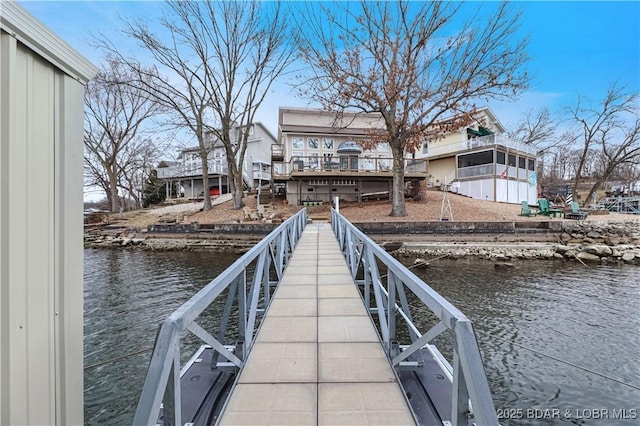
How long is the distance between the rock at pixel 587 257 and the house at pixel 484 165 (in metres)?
11.9

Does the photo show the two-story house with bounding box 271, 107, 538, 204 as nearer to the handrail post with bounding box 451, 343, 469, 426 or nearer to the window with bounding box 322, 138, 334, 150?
the window with bounding box 322, 138, 334, 150

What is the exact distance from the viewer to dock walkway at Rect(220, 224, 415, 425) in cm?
215

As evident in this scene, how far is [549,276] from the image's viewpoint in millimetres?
10492

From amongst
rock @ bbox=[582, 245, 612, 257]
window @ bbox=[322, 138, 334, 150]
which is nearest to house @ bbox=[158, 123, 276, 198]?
window @ bbox=[322, 138, 334, 150]

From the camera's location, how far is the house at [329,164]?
20.8m

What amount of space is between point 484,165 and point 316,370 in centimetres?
2735

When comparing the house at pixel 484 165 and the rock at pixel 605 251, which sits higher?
the house at pixel 484 165

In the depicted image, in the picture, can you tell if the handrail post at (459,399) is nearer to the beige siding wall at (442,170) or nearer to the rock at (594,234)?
the rock at (594,234)

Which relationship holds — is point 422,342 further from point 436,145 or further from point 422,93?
point 436,145

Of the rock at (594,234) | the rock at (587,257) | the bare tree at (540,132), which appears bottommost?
the rock at (587,257)

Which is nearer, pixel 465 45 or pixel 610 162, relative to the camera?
pixel 465 45

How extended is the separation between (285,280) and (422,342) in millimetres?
3951

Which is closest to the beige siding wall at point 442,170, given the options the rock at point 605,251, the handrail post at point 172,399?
the rock at point 605,251

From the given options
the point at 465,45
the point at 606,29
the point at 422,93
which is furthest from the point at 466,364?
the point at 465,45
